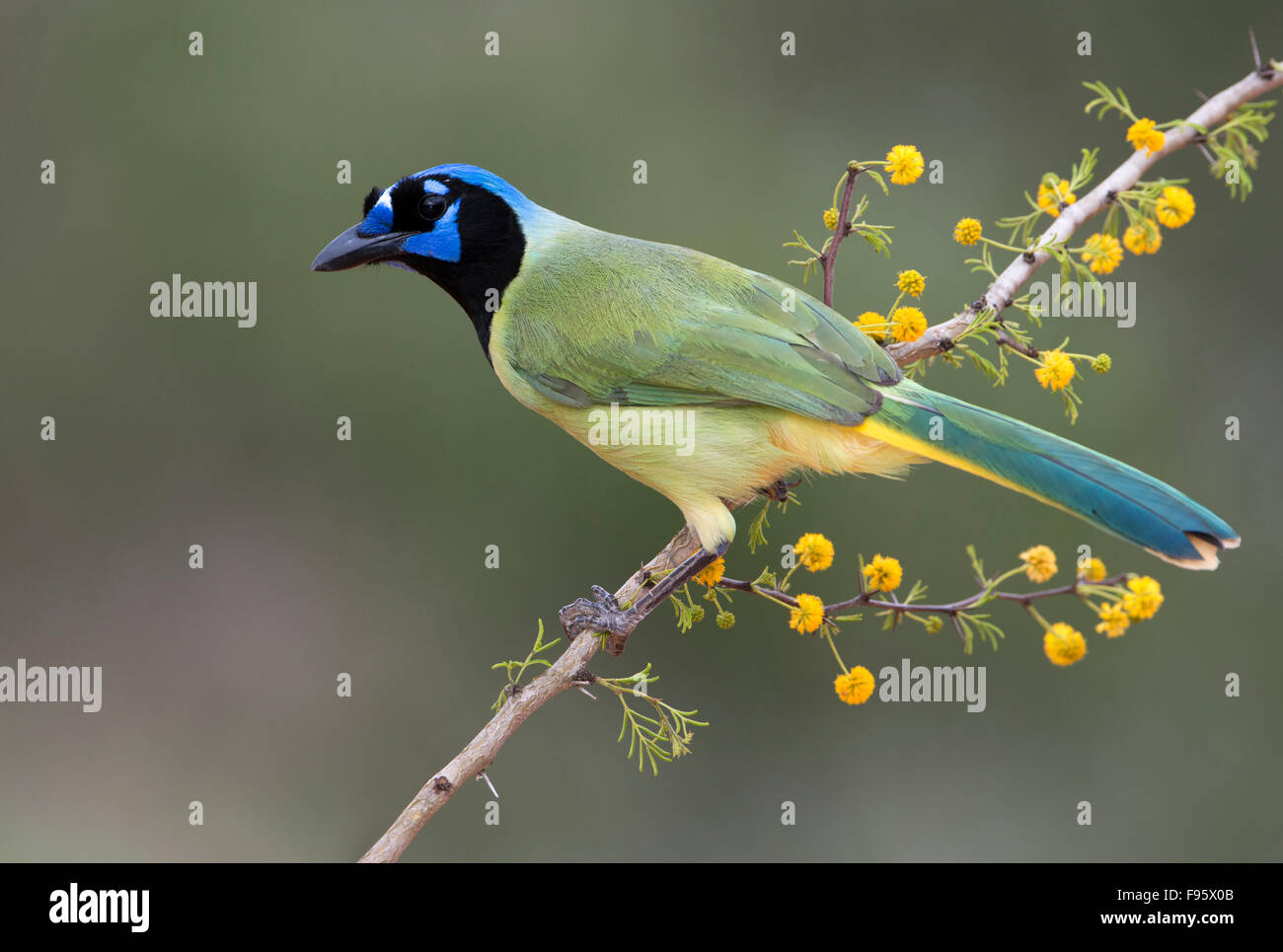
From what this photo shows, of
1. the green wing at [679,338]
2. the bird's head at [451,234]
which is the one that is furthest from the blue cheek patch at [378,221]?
the green wing at [679,338]

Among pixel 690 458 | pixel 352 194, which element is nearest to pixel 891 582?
pixel 690 458

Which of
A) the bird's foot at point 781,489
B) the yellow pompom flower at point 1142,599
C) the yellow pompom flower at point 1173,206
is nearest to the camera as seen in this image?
the yellow pompom flower at point 1142,599

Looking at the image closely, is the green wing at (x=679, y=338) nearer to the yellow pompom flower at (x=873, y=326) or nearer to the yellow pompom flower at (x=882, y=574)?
the yellow pompom flower at (x=873, y=326)

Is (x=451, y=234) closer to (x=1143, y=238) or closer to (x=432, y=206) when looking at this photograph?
(x=432, y=206)

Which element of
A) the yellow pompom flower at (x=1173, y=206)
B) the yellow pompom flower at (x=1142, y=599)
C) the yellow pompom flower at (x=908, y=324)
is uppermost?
the yellow pompom flower at (x=1173, y=206)

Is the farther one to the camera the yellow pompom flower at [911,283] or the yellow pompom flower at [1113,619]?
the yellow pompom flower at [911,283]

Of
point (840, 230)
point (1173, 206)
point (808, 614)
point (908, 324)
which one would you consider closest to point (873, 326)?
point (908, 324)
